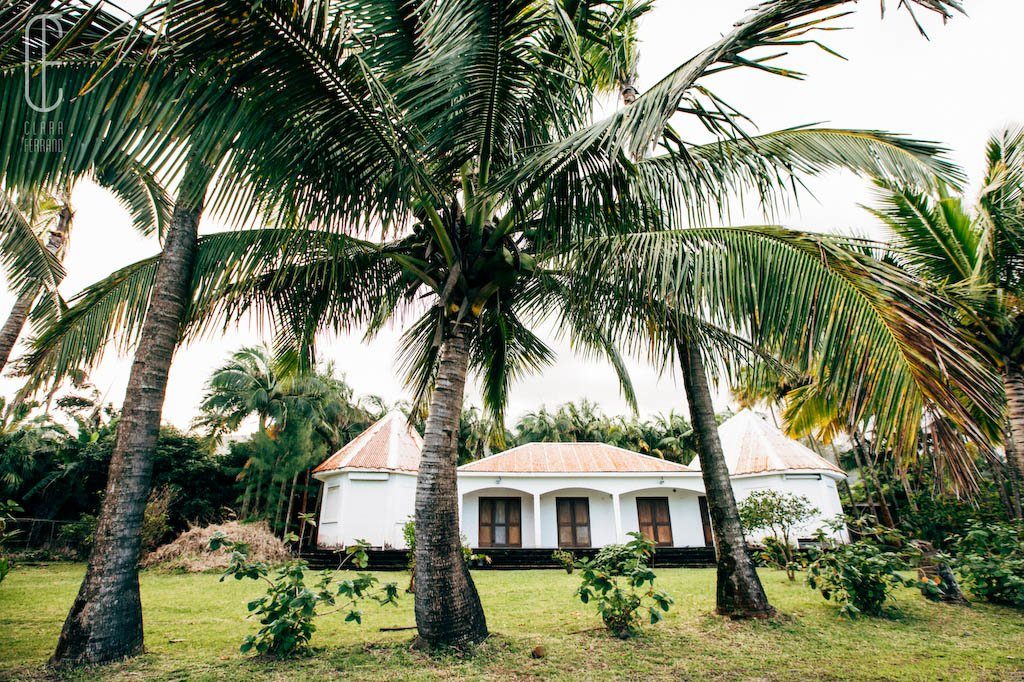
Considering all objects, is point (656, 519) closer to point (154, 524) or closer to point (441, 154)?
point (154, 524)

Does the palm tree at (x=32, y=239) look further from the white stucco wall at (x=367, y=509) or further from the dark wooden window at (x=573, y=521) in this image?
the dark wooden window at (x=573, y=521)

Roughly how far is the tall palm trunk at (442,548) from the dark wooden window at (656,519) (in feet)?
54.7

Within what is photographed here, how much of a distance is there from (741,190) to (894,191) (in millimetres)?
4814

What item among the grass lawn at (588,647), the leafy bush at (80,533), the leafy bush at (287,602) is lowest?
the grass lawn at (588,647)

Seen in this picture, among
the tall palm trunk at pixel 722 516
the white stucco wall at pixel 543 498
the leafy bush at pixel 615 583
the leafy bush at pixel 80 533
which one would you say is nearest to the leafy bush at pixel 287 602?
the leafy bush at pixel 615 583

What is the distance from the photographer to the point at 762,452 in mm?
19328

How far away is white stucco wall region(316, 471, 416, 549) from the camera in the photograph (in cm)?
1806

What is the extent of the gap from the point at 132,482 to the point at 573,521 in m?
17.6

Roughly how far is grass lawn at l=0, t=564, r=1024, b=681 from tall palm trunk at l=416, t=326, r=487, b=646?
0.24 m

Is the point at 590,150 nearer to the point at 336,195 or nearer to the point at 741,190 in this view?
the point at 741,190

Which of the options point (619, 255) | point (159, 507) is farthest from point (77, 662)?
point (159, 507)

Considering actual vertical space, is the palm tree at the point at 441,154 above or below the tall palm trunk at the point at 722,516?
above

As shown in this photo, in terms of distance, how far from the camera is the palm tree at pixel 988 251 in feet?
22.6

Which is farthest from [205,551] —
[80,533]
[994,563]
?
[994,563]
